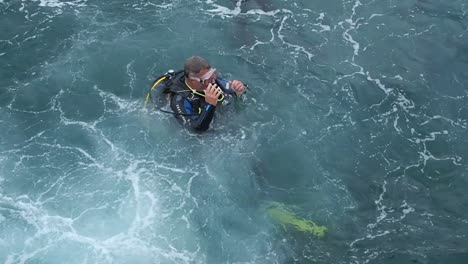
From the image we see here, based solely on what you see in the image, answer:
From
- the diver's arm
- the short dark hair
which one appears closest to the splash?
the diver's arm

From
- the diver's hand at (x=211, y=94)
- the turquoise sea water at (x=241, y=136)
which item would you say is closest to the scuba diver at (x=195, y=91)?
the diver's hand at (x=211, y=94)

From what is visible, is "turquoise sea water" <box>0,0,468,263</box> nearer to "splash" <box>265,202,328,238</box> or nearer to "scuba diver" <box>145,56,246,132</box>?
"splash" <box>265,202,328,238</box>

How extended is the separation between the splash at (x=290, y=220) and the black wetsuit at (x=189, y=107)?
2.62 meters

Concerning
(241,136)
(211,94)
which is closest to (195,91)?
(211,94)

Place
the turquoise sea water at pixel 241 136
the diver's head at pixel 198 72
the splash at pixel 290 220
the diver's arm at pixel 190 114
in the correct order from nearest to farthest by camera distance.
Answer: the turquoise sea water at pixel 241 136 → the splash at pixel 290 220 → the diver's head at pixel 198 72 → the diver's arm at pixel 190 114

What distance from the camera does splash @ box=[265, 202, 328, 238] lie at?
12859 mm

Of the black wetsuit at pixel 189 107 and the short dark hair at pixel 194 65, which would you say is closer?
the short dark hair at pixel 194 65

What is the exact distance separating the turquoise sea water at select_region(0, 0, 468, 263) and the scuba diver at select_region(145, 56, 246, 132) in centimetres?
103

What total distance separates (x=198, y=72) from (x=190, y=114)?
1.11 m

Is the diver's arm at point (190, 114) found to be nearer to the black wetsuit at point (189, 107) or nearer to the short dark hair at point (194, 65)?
the black wetsuit at point (189, 107)

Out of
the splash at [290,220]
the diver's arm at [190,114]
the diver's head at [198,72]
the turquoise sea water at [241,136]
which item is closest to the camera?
the turquoise sea water at [241,136]

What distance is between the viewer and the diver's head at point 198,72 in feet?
42.6

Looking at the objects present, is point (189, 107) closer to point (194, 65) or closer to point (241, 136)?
point (194, 65)

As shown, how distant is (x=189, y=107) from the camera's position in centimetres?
1366
